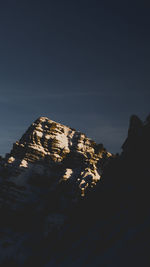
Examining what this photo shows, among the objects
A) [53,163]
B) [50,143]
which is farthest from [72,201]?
[50,143]

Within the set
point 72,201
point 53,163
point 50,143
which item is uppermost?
point 50,143

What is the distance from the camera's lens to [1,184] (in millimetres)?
100875

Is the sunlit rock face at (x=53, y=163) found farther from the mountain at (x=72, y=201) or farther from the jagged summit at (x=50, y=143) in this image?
the mountain at (x=72, y=201)

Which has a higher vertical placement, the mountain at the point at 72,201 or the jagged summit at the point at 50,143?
the jagged summit at the point at 50,143

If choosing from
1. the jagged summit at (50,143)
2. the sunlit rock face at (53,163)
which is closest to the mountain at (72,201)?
the jagged summit at (50,143)

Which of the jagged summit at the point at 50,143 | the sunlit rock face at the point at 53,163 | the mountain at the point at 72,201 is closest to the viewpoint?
the mountain at the point at 72,201

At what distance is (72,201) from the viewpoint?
8088 centimetres

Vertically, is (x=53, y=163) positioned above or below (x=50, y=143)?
below

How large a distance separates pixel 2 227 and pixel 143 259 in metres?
81.2

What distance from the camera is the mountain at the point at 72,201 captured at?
1142 inches

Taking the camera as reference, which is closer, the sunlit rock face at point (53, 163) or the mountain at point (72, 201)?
the mountain at point (72, 201)

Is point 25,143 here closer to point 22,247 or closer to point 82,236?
point 22,247

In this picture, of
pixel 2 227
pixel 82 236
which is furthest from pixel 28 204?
pixel 82 236

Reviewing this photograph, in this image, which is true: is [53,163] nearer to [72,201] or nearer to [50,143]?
[50,143]
